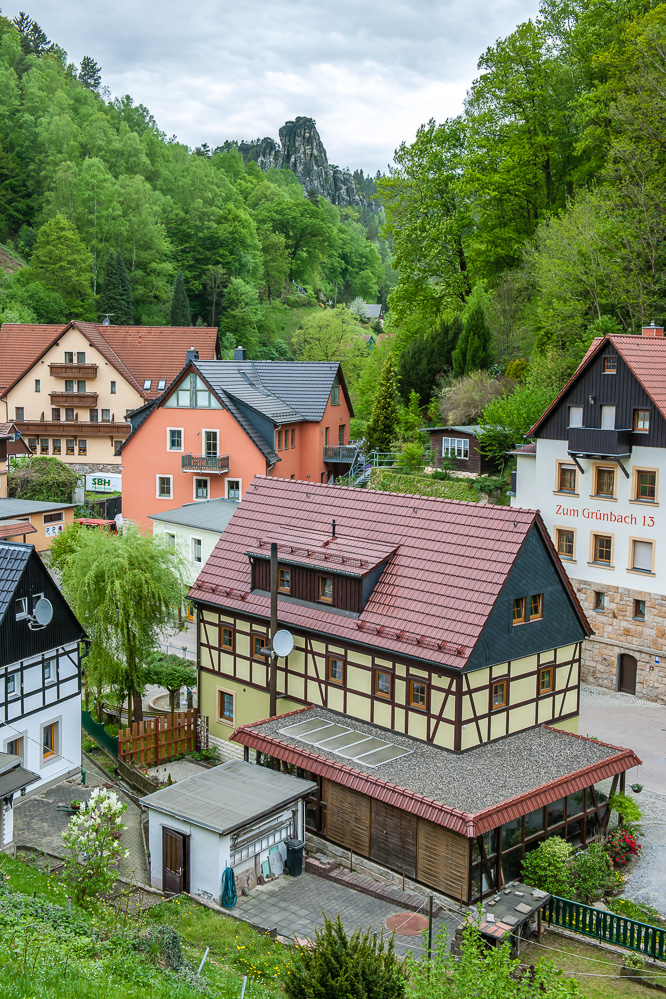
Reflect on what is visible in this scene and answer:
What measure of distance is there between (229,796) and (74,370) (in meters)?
50.0

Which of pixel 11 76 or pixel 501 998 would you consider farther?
pixel 11 76

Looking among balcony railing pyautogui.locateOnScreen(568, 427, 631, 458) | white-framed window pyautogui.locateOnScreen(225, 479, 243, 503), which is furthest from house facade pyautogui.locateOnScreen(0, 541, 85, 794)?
white-framed window pyautogui.locateOnScreen(225, 479, 243, 503)

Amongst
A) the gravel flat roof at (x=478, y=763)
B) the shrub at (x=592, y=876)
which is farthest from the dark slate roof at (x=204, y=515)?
the shrub at (x=592, y=876)

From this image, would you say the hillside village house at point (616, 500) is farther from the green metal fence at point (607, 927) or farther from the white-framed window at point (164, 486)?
the white-framed window at point (164, 486)

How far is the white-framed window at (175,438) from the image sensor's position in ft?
159

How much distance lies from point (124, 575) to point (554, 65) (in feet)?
136

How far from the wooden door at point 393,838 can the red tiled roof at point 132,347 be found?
49.9 m

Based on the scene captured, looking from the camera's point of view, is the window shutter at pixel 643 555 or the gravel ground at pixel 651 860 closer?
the gravel ground at pixel 651 860

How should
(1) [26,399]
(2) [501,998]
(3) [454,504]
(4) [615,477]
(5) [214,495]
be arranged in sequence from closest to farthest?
1. (2) [501,998]
2. (3) [454,504]
3. (4) [615,477]
4. (5) [214,495]
5. (1) [26,399]

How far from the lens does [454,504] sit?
2470 centimetres

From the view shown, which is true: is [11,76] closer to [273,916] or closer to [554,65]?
[554,65]

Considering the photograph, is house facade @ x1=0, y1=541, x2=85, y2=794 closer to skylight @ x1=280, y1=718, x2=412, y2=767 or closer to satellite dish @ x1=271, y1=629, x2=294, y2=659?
satellite dish @ x1=271, y1=629, x2=294, y2=659

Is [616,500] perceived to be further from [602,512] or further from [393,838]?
[393,838]

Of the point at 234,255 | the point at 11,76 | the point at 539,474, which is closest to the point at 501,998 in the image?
the point at 539,474
